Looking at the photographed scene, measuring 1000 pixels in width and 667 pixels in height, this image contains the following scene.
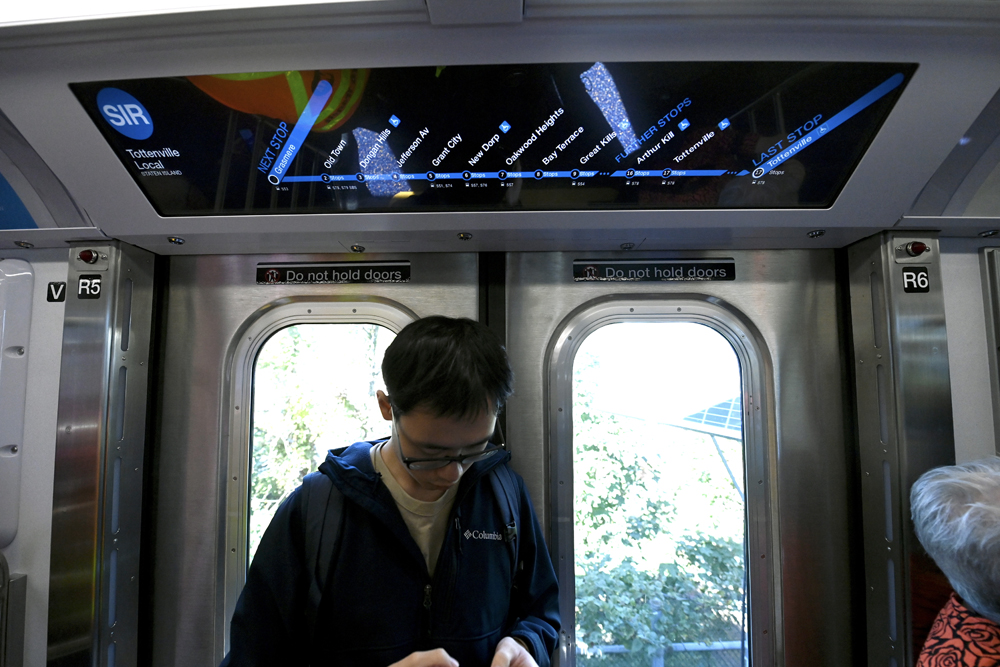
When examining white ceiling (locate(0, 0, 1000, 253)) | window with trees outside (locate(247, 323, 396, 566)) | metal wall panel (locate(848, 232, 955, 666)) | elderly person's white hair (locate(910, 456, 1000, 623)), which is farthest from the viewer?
window with trees outside (locate(247, 323, 396, 566))

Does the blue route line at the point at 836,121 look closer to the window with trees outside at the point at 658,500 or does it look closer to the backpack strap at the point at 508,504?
the window with trees outside at the point at 658,500

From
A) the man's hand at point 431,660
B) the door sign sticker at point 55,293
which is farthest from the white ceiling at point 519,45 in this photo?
the man's hand at point 431,660

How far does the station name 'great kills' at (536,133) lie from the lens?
5.31 ft

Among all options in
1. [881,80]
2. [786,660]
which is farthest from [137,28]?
[786,660]

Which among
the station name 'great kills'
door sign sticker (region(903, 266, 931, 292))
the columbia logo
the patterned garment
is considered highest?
the station name 'great kills'

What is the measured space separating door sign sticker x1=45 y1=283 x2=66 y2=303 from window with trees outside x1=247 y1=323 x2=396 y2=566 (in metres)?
0.95

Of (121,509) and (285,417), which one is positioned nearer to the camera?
(121,509)

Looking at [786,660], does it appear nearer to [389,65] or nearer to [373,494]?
[373,494]

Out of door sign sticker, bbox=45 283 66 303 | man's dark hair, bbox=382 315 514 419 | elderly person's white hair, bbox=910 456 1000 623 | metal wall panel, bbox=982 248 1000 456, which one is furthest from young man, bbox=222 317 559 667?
metal wall panel, bbox=982 248 1000 456

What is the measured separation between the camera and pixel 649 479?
2373mm

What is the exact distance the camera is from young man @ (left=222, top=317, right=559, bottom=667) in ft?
4.66

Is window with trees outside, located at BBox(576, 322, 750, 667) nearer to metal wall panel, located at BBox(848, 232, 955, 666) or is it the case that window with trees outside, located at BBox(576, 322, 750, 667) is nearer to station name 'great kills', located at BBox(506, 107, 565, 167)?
metal wall panel, located at BBox(848, 232, 955, 666)

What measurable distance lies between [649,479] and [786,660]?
0.95 m

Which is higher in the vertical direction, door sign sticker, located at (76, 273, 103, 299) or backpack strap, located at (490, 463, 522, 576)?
door sign sticker, located at (76, 273, 103, 299)
